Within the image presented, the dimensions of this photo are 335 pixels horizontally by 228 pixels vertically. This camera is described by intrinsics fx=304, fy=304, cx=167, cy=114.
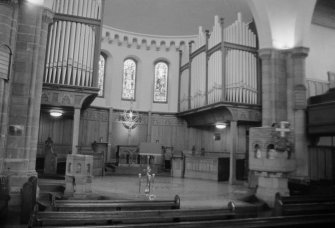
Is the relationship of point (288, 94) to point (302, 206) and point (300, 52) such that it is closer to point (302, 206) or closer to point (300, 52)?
point (300, 52)

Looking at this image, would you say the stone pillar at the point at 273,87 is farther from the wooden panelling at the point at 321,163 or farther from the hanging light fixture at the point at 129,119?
the hanging light fixture at the point at 129,119

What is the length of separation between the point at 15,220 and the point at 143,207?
10.8ft

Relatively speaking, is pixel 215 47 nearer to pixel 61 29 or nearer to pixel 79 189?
pixel 61 29

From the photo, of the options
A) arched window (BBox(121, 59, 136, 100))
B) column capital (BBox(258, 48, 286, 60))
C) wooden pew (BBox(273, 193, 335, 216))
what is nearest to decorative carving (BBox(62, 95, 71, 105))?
arched window (BBox(121, 59, 136, 100))

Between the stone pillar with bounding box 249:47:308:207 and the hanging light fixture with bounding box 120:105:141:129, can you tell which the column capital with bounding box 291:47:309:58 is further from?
the hanging light fixture with bounding box 120:105:141:129

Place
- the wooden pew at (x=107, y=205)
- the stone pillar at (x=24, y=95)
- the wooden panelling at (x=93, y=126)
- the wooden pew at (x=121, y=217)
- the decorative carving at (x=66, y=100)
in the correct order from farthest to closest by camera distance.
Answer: the wooden panelling at (x=93, y=126) < the decorative carving at (x=66, y=100) < the stone pillar at (x=24, y=95) < the wooden pew at (x=107, y=205) < the wooden pew at (x=121, y=217)

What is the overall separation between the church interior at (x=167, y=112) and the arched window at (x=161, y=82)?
89mm

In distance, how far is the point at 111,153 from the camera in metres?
17.4

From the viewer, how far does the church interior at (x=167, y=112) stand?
6.88 meters

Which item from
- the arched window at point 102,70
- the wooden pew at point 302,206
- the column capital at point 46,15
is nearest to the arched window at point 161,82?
the arched window at point 102,70

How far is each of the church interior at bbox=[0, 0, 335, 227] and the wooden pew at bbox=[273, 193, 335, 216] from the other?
3 centimetres

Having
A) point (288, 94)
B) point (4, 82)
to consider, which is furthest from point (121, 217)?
point (288, 94)

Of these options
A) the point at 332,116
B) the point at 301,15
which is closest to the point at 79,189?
the point at 332,116

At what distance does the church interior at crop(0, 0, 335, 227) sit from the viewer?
688 cm
